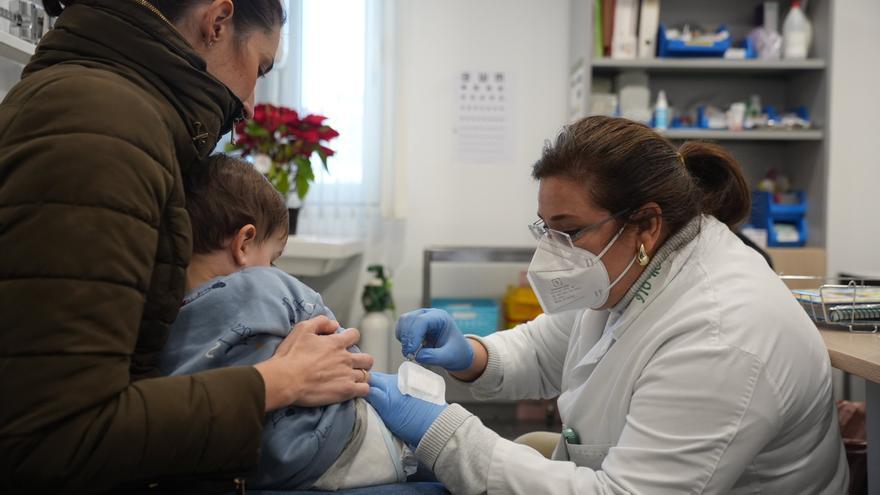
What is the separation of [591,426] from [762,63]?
8.26 feet

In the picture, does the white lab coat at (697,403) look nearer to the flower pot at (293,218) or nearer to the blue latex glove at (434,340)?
the blue latex glove at (434,340)

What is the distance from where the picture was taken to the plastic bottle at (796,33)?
10.4 ft

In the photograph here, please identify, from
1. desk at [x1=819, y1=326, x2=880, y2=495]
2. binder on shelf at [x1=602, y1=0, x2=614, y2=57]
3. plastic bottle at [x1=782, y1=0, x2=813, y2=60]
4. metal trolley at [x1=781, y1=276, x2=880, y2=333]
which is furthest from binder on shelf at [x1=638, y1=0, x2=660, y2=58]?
desk at [x1=819, y1=326, x2=880, y2=495]

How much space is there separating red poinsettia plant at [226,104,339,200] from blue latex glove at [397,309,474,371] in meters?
1.45

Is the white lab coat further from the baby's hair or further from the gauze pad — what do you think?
the baby's hair

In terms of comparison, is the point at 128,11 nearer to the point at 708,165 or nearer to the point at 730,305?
the point at 730,305

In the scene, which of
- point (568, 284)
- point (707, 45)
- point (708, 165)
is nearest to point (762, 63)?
point (707, 45)

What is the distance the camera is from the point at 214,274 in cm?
113

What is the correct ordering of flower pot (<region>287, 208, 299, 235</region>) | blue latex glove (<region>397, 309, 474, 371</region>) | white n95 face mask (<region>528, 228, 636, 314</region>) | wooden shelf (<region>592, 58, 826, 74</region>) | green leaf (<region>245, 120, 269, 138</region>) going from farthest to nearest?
wooden shelf (<region>592, 58, 826, 74</region>)
flower pot (<region>287, 208, 299, 235</region>)
green leaf (<region>245, 120, 269, 138</region>)
blue latex glove (<region>397, 309, 474, 371</region>)
white n95 face mask (<region>528, 228, 636, 314</region>)

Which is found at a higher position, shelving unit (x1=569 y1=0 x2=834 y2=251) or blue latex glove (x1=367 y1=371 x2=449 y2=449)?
shelving unit (x1=569 y1=0 x2=834 y2=251)

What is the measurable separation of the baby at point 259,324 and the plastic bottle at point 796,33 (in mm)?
2864

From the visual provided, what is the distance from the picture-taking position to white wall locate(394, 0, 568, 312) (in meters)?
3.55

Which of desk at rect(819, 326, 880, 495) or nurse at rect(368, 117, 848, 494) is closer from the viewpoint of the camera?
nurse at rect(368, 117, 848, 494)

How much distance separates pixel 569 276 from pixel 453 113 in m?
2.47
